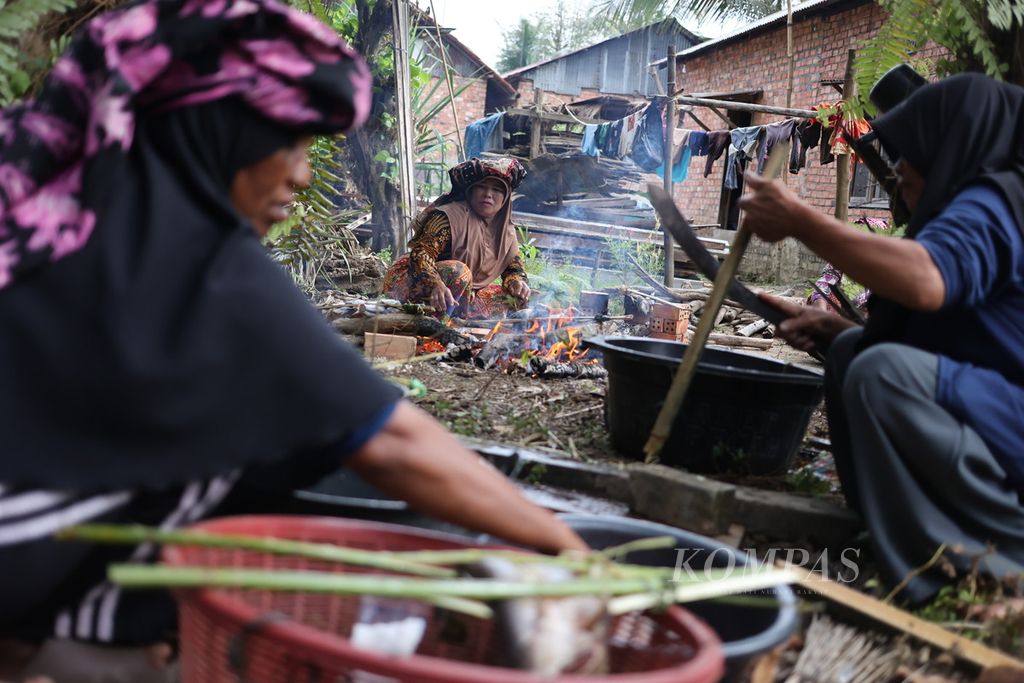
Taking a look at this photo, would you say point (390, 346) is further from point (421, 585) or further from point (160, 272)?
point (421, 585)

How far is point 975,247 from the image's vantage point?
7.73ft

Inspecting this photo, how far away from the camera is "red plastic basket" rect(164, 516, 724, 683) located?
1005 millimetres

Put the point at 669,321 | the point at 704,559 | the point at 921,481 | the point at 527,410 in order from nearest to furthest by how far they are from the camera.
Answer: the point at 704,559 < the point at 921,481 < the point at 527,410 < the point at 669,321

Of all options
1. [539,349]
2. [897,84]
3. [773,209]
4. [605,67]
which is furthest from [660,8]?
[773,209]

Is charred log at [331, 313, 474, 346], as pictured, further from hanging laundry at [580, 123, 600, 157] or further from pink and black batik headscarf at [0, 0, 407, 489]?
hanging laundry at [580, 123, 600, 157]

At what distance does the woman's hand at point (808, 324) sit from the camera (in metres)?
3.14

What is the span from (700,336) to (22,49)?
8.86 ft

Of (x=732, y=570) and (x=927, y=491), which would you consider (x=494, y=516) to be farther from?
(x=927, y=491)

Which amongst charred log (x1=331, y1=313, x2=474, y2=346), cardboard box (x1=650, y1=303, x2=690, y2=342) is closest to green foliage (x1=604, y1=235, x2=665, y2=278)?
cardboard box (x1=650, y1=303, x2=690, y2=342)

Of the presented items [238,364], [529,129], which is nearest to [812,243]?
[238,364]

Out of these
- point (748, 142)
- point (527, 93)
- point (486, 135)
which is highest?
point (527, 93)

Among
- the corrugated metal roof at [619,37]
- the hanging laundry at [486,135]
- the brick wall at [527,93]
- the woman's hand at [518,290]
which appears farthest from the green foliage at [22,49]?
the corrugated metal roof at [619,37]

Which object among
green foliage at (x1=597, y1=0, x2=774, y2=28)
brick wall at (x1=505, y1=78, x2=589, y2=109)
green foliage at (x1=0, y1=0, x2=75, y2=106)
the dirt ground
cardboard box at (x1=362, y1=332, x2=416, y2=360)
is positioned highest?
green foliage at (x1=597, y1=0, x2=774, y2=28)

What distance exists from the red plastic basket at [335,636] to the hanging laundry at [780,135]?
10818 millimetres
